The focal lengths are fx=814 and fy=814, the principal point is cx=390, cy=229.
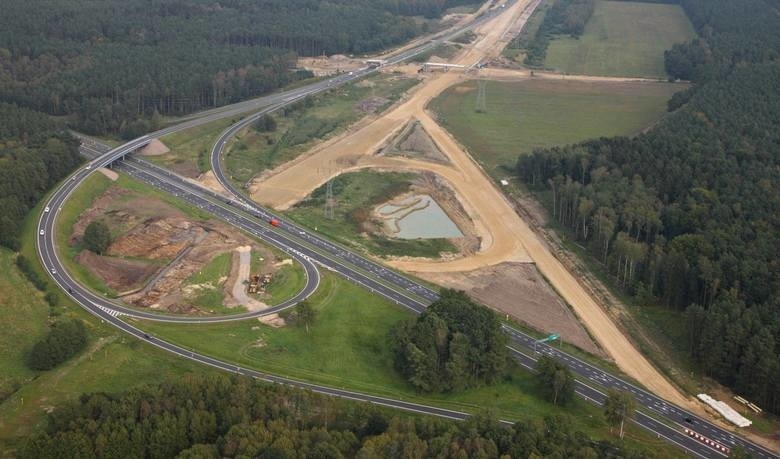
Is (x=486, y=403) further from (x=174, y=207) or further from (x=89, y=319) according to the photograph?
(x=174, y=207)

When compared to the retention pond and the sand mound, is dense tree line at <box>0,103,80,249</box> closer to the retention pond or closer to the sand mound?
the sand mound

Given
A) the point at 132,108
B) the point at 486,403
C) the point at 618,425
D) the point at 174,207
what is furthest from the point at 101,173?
the point at 618,425

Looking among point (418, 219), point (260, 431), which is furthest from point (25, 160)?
point (260, 431)

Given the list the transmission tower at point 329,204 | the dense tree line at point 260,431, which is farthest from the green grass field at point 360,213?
the dense tree line at point 260,431

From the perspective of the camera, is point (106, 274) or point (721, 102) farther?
point (721, 102)

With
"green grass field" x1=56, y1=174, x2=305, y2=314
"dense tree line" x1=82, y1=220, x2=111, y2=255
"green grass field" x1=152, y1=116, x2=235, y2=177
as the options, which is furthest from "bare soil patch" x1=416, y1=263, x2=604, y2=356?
"green grass field" x1=152, y1=116, x2=235, y2=177

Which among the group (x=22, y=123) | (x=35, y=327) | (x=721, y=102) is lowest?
(x=35, y=327)

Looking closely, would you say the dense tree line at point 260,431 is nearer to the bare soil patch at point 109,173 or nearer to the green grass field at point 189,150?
the bare soil patch at point 109,173
